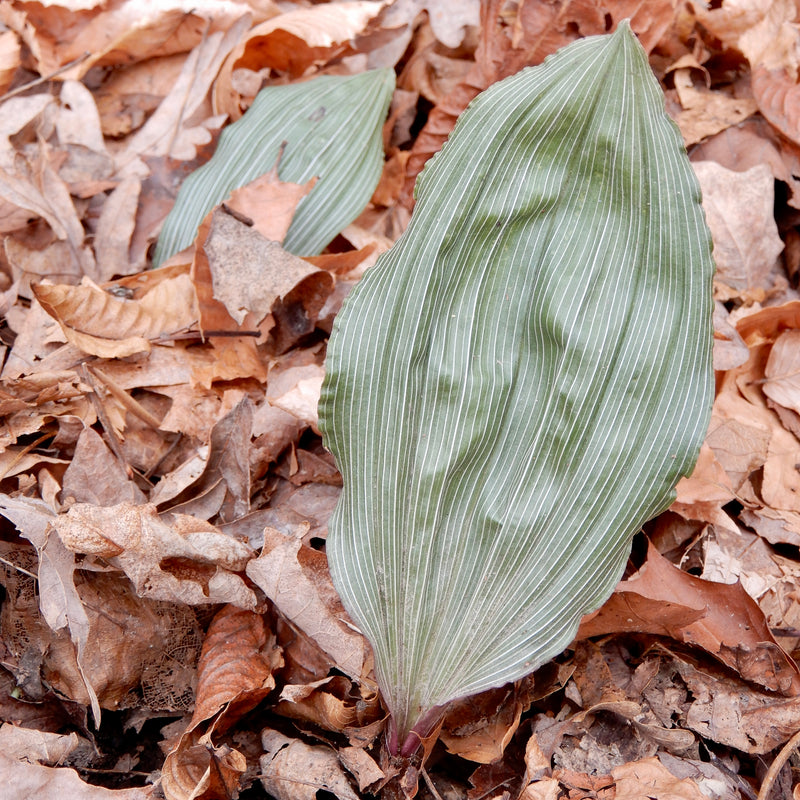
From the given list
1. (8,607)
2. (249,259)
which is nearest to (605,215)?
(249,259)

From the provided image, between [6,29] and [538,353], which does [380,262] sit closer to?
[538,353]

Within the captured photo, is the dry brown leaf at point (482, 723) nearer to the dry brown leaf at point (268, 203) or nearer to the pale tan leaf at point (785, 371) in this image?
the pale tan leaf at point (785, 371)

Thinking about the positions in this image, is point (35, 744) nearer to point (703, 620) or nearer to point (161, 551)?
point (161, 551)

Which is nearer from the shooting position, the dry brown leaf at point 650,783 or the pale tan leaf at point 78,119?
the dry brown leaf at point 650,783

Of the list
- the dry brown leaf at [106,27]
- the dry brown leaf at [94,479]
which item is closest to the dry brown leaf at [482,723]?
the dry brown leaf at [94,479]

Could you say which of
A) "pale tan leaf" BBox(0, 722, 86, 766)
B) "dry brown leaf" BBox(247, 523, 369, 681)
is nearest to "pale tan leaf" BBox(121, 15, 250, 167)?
"dry brown leaf" BBox(247, 523, 369, 681)
